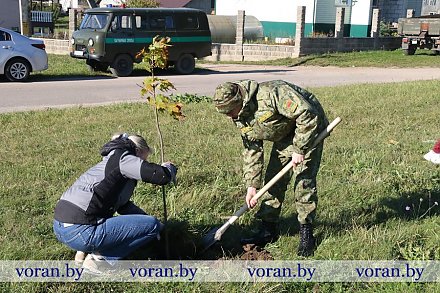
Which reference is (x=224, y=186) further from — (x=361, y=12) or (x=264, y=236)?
(x=361, y=12)

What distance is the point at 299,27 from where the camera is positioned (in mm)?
22359

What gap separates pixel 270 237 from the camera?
169 inches

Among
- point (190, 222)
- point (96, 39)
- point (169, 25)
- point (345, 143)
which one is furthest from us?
point (169, 25)

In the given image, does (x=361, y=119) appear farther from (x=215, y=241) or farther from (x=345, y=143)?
(x=215, y=241)

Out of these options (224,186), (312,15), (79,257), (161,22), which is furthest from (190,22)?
(79,257)

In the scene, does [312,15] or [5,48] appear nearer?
[5,48]

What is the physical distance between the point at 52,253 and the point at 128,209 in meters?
0.58

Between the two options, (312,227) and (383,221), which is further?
(383,221)

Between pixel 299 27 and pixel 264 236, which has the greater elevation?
pixel 299 27

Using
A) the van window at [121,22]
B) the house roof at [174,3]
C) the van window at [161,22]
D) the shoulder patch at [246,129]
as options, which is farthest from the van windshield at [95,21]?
the house roof at [174,3]

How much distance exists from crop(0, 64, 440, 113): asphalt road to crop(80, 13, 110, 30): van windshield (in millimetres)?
1702

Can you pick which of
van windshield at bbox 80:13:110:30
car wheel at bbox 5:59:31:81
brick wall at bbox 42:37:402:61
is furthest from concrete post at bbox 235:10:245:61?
car wheel at bbox 5:59:31:81

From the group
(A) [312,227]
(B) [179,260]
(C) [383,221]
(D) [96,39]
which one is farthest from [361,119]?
(D) [96,39]

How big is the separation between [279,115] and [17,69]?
1170 cm
